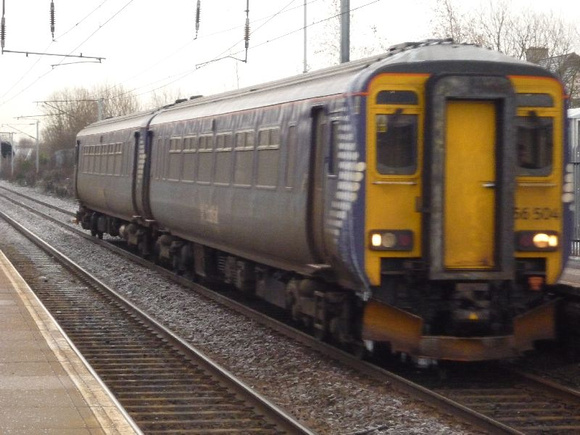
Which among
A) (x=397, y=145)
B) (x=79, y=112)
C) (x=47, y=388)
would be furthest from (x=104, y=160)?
(x=79, y=112)

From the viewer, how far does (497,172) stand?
400 inches

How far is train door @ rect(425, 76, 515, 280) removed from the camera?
1004cm

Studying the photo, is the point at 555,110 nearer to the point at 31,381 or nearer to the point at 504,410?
the point at 504,410

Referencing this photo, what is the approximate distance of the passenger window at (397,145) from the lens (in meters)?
10.2

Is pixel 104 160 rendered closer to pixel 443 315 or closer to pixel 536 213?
pixel 443 315

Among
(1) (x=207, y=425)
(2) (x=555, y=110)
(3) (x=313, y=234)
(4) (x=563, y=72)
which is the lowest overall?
(1) (x=207, y=425)

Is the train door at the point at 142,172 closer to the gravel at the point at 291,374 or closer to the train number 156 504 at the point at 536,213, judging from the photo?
the gravel at the point at 291,374

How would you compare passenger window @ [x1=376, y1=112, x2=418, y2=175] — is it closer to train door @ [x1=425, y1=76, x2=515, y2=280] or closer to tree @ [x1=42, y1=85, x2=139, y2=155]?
train door @ [x1=425, y1=76, x2=515, y2=280]

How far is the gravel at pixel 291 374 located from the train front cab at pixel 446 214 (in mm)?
702

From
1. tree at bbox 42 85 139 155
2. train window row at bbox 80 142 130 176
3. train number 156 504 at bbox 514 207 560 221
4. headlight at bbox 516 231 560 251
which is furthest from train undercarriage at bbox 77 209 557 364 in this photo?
tree at bbox 42 85 139 155

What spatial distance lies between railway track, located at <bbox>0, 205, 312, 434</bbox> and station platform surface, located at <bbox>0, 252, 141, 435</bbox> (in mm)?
377

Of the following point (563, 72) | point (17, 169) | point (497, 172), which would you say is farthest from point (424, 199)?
point (17, 169)

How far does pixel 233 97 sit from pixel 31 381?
23.6 feet

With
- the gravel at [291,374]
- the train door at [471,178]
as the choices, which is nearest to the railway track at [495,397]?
the gravel at [291,374]
